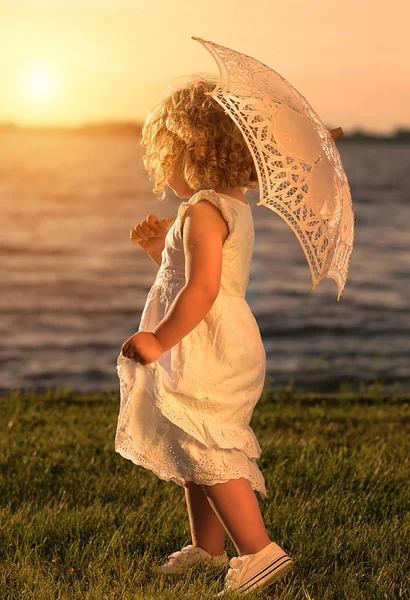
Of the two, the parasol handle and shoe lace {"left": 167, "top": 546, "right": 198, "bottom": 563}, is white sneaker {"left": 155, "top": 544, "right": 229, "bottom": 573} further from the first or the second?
the parasol handle

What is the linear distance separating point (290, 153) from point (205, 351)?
73cm

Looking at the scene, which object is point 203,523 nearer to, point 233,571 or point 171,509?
point 233,571

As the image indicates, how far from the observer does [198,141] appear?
311 cm

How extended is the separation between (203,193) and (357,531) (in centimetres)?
155

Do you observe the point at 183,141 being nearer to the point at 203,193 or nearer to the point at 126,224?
the point at 203,193

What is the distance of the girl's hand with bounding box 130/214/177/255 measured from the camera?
11.5ft

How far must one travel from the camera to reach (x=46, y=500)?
4168 millimetres

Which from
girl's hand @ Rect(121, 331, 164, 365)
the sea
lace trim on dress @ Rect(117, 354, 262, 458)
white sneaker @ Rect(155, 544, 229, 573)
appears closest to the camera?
girl's hand @ Rect(121, 331, 164, 365)

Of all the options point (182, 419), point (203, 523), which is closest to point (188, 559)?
point (203, 523)

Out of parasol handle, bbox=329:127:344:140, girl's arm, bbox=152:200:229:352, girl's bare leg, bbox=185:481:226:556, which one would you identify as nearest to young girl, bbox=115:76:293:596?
girl's arm, bbox=152:200:229:352

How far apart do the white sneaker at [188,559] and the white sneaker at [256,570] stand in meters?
0.24

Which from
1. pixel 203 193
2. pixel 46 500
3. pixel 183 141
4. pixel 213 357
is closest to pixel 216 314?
pixel 213 357

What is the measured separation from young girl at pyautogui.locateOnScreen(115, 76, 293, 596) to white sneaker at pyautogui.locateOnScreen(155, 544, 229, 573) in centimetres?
17

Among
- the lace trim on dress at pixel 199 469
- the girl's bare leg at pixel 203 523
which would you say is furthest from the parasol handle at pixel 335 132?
the girl's bare leg at pixel 203 523
